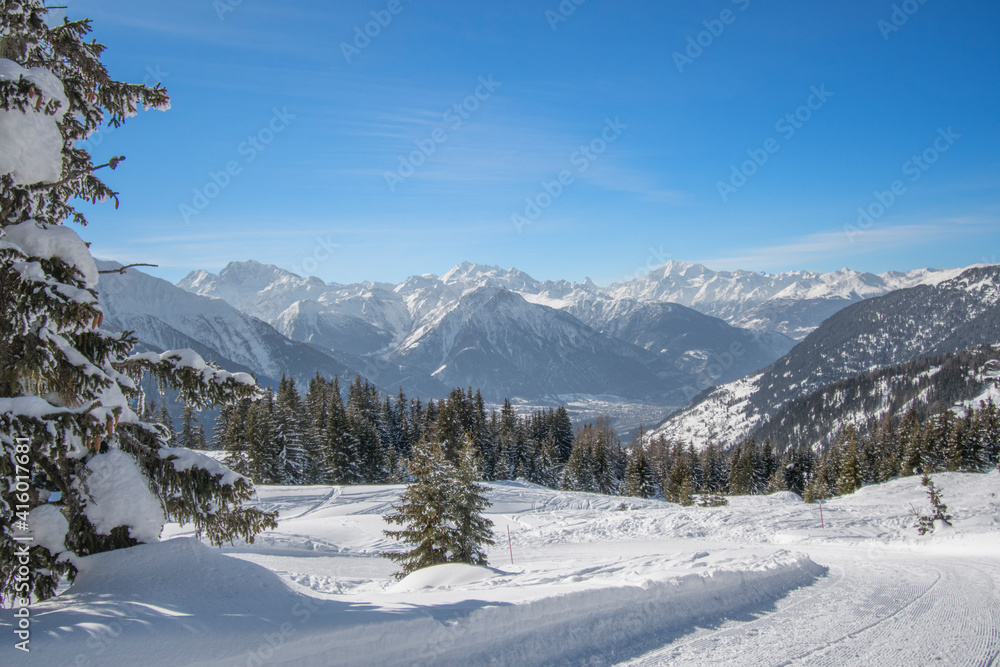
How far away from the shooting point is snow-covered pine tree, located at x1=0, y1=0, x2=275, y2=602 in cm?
524

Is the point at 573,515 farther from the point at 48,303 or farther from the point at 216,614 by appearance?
the point at 48,303

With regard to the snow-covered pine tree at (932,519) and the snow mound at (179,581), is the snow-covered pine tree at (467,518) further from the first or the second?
the snow-covered pine tree at (932,519)

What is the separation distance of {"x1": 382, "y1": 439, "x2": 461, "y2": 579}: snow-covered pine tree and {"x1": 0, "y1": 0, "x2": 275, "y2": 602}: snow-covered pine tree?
1101 centimetres

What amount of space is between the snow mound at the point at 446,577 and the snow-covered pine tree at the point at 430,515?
186 inches

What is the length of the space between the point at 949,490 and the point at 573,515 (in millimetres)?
29883

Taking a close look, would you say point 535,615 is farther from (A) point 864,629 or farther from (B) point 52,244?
(B) point 52,244

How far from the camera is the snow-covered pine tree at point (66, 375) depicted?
17.2ft

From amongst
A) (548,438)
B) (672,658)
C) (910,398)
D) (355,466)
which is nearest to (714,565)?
(672,658)

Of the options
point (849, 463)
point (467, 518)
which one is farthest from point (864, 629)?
point (849, 463)

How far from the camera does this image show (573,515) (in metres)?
37.8

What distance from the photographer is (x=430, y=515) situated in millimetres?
18391

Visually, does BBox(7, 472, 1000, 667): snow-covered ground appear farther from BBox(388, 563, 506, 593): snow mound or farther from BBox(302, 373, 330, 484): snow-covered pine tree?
BBox(302, 373, 330, 484): snow-covered pine tree

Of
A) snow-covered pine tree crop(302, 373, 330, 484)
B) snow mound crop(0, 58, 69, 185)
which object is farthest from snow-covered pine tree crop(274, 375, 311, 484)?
snow mound crop(0, 58, 69, 185)

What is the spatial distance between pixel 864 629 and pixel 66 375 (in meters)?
12.2
